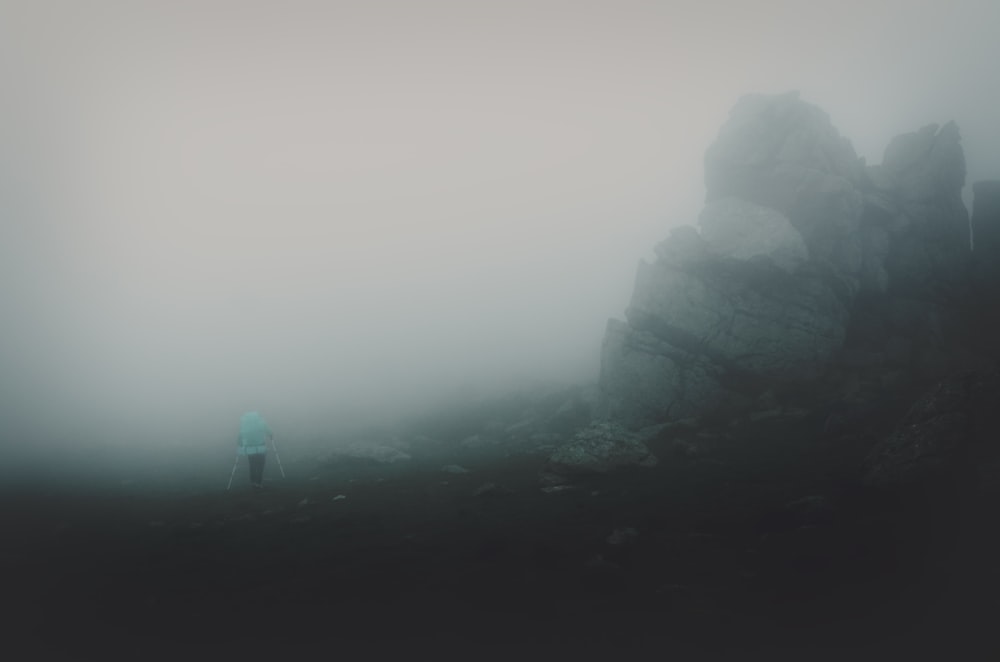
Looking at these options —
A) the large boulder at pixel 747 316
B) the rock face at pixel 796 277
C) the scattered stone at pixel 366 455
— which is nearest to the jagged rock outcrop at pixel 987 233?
the rock face at pixel 796 277

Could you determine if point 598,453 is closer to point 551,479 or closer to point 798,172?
point 551,479

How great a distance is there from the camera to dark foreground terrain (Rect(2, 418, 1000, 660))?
10172mm

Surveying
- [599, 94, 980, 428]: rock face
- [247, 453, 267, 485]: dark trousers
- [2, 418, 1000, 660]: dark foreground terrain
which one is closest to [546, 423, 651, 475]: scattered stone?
[2, 418, 1000, 660]: dark foreground terrain

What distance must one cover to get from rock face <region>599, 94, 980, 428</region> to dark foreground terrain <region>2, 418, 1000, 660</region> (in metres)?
22.3

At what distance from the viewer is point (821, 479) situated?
71.2 ft

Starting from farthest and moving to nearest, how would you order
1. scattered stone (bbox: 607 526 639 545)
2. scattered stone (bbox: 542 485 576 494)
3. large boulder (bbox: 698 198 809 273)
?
large boulder (bbox: 698 198 809 273) < scattered stone (bbox: 542 485 576 494) < scattered stone (bbox: 607 526 639 545)

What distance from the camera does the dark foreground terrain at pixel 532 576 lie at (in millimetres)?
10172

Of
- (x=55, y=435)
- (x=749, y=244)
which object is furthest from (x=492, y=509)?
(x=55, y=435)

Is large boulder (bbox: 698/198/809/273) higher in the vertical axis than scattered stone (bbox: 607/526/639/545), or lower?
higher

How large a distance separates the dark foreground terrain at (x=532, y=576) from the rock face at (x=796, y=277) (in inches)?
878

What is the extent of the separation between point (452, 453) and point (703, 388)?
2348cm

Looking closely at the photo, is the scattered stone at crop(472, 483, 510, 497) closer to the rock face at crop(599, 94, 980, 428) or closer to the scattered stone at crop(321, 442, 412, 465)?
the scattered stone at crop(321, 442, 412, 465)

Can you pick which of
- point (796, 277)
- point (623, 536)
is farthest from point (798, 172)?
point (623, 536)

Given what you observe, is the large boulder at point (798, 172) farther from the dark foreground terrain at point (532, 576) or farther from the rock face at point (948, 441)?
the dark foreground terrain at point (532, 576)
